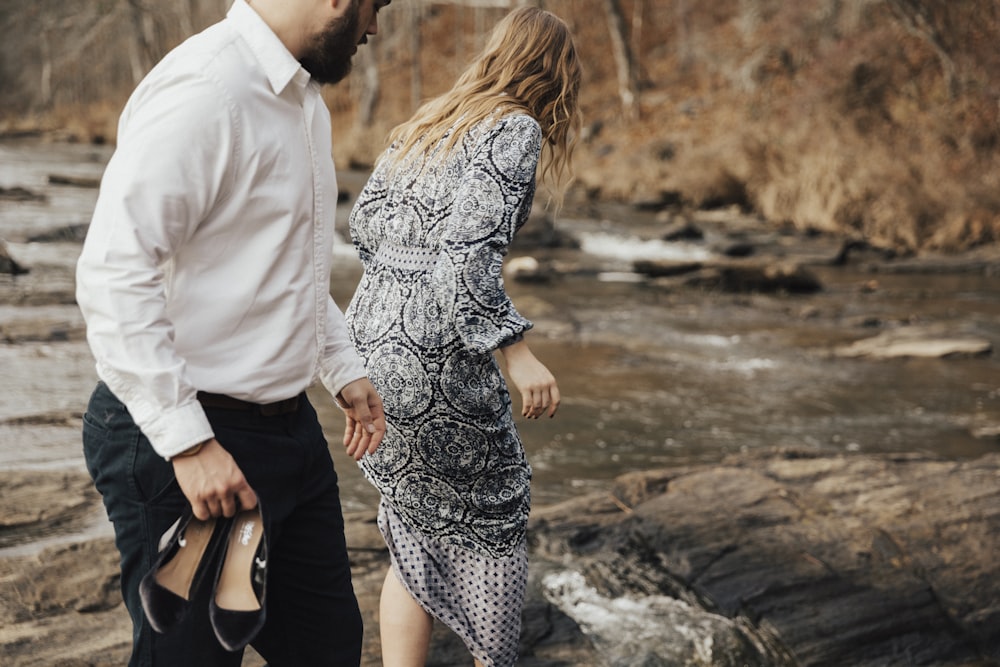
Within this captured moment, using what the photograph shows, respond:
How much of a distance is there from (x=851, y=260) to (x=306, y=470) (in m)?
13.3

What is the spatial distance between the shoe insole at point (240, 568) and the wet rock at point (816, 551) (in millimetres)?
1991

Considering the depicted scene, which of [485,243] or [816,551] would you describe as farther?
[816,551]

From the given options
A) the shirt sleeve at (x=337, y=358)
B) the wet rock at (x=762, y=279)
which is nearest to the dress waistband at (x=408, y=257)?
the shirt sleeve at (x=337, y=358)

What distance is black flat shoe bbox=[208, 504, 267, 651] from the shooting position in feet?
5.91

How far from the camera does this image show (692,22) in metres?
36.4

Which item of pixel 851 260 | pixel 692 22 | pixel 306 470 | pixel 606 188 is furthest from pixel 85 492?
pixel 692 22

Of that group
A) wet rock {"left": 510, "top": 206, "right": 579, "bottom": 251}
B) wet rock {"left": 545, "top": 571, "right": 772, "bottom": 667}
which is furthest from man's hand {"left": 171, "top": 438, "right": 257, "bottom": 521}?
wet rock {"left": 510, "top": 206, "right": 579, "bottom": 251}

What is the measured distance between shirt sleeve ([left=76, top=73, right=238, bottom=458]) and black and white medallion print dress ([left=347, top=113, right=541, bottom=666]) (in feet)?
2.68

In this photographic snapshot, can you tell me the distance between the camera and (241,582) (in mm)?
1827

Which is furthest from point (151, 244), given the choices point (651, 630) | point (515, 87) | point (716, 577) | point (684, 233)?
point (684, 233)

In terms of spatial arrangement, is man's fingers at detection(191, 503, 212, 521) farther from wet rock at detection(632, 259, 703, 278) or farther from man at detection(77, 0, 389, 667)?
wet rock at detection(632, 259, 703, 278)

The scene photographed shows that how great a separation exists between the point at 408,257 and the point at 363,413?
0.51 m

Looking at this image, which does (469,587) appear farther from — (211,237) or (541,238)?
(541,238)

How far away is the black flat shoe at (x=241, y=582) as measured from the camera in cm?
180
